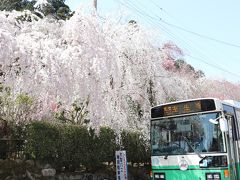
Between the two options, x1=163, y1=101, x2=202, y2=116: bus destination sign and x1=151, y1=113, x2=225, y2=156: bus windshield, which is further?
x1=163, y1=101, x2=202, y2=116: bus destination sign

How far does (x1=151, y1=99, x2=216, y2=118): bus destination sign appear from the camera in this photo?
8039mm

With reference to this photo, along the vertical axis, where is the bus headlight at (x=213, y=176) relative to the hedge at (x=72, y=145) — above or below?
below

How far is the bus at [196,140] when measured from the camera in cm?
752

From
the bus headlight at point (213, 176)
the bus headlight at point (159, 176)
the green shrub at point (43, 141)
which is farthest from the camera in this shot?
the green shrub at point (43, 141)

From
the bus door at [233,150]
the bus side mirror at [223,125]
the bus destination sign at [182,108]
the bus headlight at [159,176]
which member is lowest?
the bus headlight at [159,176]

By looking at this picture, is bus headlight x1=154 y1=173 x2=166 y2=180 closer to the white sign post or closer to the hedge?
the white sign post

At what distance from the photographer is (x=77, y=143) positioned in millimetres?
11086

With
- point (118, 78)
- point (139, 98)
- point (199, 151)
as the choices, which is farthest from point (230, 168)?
point (139, 98)

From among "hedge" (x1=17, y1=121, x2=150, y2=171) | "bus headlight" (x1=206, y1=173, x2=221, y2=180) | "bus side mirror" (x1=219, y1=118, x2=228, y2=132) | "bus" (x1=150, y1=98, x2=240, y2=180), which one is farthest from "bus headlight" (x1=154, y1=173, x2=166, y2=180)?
"hedge" (x1=17, y1=121, x2=150, y2=171)

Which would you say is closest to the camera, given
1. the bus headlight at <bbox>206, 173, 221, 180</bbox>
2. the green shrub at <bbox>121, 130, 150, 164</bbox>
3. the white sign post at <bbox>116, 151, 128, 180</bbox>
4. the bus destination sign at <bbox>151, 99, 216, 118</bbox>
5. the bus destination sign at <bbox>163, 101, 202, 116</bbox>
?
the bus headlight at <bbox>206, 173, 221, 180</bbox>

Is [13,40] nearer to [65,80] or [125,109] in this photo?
[65,80]

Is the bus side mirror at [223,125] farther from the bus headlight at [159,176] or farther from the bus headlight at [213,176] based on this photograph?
the bus headlight at [159,176]

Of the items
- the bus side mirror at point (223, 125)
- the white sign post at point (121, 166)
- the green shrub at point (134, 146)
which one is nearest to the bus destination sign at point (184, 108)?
the bus side mirror at point (223, 125)

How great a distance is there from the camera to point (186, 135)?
808 centimetres
